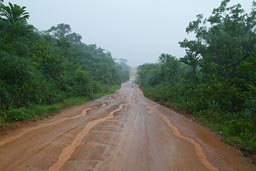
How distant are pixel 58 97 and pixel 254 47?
1427cm

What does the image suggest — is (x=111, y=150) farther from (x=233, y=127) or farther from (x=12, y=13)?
(x=12, y=13)

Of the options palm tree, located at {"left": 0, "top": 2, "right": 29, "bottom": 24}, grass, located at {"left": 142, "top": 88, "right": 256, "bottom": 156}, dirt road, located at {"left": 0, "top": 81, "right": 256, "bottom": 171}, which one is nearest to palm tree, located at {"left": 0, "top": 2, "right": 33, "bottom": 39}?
palm tree, located at {"left": 0, "top": 2, "right": 29, "bottom": 24}

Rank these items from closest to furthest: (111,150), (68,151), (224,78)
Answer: (68,151), (111,150), (224,78)

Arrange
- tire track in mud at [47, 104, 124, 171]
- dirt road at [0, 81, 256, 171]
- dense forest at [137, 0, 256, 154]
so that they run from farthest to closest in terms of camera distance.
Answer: dense forest at [137, 0, 256, 154], dirt road at [0, 81, 256, 171], tire track in mud at [47, 104, 124, 171]

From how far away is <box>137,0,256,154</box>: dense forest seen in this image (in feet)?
39.6

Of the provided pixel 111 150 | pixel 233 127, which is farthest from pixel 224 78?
pixel 111 150

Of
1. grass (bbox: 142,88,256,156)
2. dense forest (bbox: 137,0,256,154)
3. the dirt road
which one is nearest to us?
the dirt road

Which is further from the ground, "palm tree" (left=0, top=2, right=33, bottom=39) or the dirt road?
"palm tree" (left=0, top=2, right=33, bottom=39)

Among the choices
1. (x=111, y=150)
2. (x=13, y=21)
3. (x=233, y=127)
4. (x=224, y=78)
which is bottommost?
(x=111, y=150)

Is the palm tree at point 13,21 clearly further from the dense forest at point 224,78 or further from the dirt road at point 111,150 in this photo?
the dense forest at point 224,78

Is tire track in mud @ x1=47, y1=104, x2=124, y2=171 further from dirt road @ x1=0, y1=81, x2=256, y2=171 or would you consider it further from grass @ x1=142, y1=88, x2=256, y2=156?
grass @ x1=142, y1=88, x2=256, y2=156

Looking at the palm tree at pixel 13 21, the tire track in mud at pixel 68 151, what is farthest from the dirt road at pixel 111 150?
the palm tree at pixel 13 21

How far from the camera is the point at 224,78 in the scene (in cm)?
1886

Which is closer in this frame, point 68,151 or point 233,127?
point 68,151
